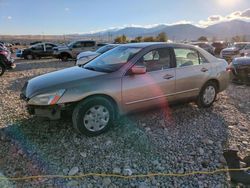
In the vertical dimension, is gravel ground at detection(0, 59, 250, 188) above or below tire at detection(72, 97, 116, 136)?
below

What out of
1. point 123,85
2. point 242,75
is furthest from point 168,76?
point 242,75

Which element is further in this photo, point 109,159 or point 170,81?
point 170,81

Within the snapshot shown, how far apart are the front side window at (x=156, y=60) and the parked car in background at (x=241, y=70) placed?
4.91m

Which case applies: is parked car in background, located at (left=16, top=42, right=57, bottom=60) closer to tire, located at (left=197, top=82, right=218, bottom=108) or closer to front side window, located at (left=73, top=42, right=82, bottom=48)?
front side window, located at (left=73, top=42, right=82, bottom=48)

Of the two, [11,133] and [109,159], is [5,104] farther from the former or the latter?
[109,159]

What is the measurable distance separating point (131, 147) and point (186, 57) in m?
2.39

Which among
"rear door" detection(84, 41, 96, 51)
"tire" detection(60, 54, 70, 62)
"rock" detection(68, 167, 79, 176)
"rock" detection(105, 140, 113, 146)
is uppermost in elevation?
"rear door" detection(84, 41, 96, 51)

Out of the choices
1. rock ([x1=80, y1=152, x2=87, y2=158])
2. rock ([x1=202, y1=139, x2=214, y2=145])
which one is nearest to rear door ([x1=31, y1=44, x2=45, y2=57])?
rock ([x1=80, y1=152, x2=87, y2=158])

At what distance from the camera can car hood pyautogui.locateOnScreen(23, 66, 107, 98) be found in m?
3.70

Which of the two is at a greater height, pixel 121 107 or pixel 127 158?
pixel 121 107

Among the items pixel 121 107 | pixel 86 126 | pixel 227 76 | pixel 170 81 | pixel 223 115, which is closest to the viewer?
pixel 86 126

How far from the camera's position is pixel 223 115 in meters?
5.01

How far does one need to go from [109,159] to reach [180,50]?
2.74m

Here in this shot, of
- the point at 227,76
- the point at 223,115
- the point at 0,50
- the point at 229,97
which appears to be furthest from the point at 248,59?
the point at 0,50
